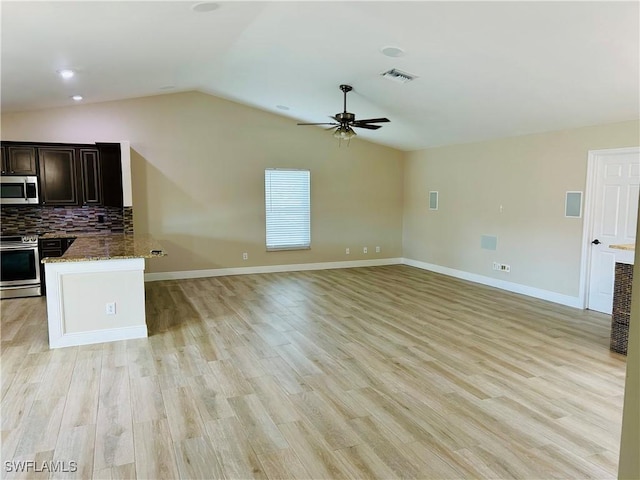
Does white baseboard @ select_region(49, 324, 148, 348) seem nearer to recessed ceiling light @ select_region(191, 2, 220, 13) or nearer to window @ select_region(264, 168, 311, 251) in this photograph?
recessed ceiling light @ select_region(191, 2, 220, 13)

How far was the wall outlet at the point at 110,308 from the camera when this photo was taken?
4.38m

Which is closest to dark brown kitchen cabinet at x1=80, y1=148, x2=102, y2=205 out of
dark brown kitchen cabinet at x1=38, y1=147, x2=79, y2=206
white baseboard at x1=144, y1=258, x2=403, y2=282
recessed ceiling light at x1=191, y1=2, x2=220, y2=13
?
dark brown kitchen cabinet at x1=38, y1=147, x2=79, y2=206

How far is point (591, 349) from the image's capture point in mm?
4172

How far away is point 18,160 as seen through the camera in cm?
616

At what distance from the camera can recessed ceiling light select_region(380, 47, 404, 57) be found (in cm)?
425

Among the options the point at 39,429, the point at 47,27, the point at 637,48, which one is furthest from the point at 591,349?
the point at 47,27

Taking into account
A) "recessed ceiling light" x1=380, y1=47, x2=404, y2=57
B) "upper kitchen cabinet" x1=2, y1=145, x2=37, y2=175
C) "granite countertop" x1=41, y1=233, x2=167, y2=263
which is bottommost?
"granite countertop" x1=41, y1=233, x2=167, y2=263

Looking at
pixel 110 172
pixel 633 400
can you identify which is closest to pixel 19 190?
pixel 110 172

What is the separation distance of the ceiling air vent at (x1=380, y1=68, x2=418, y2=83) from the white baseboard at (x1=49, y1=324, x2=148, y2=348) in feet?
13.0

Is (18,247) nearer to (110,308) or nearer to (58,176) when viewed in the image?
A: (58,176)

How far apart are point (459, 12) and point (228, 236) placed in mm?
5630

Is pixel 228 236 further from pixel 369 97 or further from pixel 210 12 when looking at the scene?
pixel 210 12

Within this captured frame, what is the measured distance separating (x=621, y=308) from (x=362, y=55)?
366cm

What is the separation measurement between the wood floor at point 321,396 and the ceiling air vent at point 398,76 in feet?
9.53
